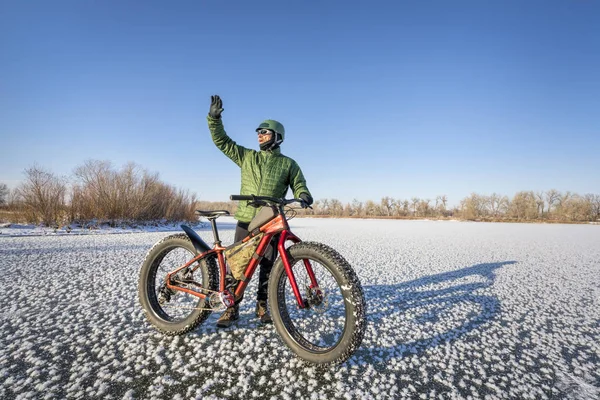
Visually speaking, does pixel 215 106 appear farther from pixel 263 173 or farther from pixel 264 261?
pixel 264 261

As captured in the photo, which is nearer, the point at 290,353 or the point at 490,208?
the point at 290,353

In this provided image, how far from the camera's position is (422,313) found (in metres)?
3.33

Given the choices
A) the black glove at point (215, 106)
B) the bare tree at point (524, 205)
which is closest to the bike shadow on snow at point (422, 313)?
the black glove at point (215, 106)

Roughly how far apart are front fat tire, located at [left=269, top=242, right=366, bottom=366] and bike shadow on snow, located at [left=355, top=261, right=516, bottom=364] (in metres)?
0.46

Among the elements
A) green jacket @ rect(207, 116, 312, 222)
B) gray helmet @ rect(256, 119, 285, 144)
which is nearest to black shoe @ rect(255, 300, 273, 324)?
green jacket @ rect(207, 116, 312, 222)

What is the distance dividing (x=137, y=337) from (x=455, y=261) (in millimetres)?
7666

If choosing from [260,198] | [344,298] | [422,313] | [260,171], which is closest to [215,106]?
[260,171]

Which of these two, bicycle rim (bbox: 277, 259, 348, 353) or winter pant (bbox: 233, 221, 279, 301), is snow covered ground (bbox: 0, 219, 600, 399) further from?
winter pant (bbox: 233, 221, 279, 301)

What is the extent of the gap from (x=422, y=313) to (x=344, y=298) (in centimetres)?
205

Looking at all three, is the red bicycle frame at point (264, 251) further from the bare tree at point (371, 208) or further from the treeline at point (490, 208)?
the bare tree at point (371, 208)

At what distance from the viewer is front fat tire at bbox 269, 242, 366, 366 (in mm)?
1810

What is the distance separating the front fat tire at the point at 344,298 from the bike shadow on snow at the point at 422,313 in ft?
1.50

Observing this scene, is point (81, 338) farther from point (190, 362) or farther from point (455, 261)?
point (455, 261)

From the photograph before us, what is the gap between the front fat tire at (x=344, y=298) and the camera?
1810 millimetres
